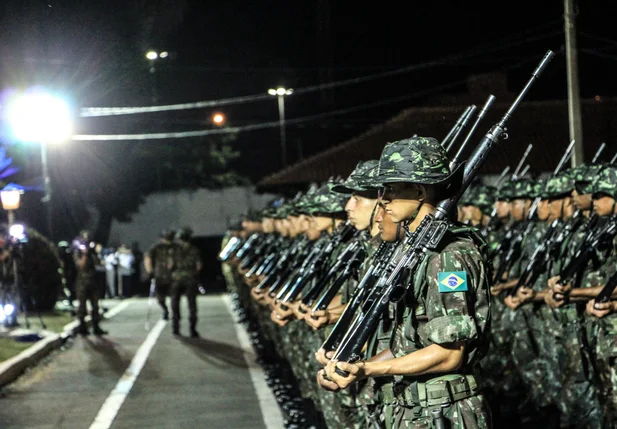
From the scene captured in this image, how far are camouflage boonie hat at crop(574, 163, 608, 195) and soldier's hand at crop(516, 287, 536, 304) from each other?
995 mm

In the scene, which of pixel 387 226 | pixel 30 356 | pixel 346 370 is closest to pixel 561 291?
pixel 387 226

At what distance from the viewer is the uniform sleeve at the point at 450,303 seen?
3719mm

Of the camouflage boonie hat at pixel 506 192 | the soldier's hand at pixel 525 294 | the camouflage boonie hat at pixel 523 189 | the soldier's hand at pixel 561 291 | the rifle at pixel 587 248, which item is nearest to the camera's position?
the rifle at pixel 587 248

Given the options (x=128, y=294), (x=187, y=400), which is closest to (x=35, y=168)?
(x=128, y=294)

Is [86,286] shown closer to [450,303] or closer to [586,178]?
[586,178]

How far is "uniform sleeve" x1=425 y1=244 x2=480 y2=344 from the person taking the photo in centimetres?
372

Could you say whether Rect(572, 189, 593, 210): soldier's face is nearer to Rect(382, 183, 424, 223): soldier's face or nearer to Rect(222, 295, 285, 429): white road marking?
Rect(222, 295, 285, 429): white road marking

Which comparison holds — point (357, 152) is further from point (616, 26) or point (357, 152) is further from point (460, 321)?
point (460, 321)

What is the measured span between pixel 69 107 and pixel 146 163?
26.4 ft

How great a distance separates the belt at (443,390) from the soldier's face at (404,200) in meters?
0.70

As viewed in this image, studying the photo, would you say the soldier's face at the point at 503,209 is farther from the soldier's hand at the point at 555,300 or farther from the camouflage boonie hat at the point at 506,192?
the soldier's hand at the point at 555,300

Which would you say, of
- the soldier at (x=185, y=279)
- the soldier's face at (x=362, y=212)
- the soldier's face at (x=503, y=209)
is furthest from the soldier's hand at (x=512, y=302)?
the soldier at (x=185, y=279)

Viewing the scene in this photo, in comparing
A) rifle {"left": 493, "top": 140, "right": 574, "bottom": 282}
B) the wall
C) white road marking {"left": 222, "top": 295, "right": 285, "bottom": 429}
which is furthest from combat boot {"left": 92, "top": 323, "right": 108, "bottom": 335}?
the wall

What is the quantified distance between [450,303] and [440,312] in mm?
53
